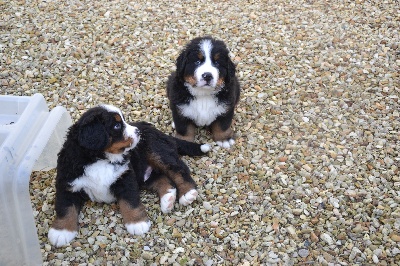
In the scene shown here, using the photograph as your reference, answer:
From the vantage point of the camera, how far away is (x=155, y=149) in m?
4.43

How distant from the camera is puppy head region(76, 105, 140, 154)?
3811mm

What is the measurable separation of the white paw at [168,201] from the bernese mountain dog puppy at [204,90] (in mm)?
949

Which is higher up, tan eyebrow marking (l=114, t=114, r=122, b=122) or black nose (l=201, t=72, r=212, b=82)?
black nose (l=201, t=72, r=212, b=82)

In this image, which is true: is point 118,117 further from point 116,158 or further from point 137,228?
Result: point 137,228

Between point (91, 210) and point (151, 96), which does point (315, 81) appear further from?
point (91, 210)

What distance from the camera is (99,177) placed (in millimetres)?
4012

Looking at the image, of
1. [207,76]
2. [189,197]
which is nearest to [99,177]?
[189,197]

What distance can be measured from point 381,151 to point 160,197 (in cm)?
226

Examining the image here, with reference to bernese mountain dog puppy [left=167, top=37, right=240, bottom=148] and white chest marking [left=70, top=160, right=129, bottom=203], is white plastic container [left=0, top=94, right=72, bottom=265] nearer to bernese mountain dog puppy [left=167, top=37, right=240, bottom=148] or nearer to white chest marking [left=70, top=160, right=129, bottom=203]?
white chest marking [left=70, top=160, right=129, bottom=203]

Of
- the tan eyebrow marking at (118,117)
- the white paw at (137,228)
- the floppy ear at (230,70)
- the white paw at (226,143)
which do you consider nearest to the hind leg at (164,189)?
the white paw at (137,228)

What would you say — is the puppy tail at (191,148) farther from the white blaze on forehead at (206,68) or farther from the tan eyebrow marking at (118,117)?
the tan eyebrow marking at (118,117)

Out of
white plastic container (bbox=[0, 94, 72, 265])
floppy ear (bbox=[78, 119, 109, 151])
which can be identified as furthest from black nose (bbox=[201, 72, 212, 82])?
white plastic container (bbox=[0, 94, 72, 265])

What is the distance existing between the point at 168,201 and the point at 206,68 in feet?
4.12

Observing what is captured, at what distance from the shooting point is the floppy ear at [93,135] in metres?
3.80
